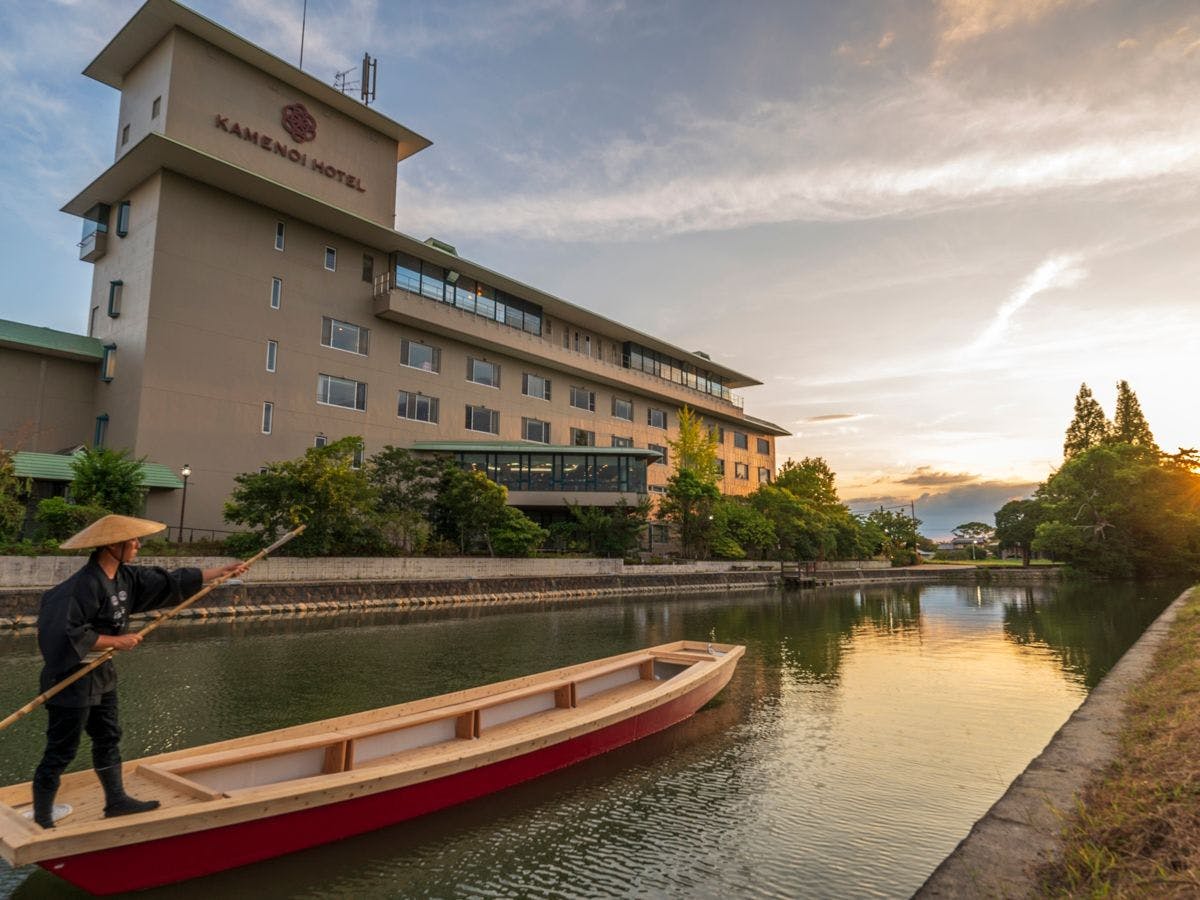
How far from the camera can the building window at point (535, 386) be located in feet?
137

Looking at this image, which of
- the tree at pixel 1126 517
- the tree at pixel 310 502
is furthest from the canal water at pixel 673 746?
the tree at pixel 1126 517

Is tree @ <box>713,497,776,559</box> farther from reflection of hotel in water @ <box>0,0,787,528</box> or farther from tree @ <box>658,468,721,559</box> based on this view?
reflection of hotel in water @ <box>0,0,787,528</box>

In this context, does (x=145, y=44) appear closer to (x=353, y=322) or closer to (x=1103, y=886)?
(x=353, y=322)

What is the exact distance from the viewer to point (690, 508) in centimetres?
4366

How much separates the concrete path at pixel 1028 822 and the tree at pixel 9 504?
989 inches

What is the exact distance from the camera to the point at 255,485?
79.5 ft

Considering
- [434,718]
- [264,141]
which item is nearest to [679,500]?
[264,141]

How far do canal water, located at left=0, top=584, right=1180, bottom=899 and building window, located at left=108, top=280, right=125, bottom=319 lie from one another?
56.4ft

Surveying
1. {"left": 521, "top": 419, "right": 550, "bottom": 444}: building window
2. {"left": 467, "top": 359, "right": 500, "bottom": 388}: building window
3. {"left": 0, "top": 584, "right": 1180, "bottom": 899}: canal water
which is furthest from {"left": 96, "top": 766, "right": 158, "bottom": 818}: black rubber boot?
{"left": 521, "top": 419, "right": 550, "bottom": 444}: building window

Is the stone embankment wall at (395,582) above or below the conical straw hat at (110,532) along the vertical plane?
below

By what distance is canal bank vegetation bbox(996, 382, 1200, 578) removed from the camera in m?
47.1

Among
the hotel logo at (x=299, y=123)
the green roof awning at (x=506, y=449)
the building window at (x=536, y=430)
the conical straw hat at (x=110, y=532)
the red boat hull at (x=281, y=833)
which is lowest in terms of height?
the red boat hull at (x=281, y=833)

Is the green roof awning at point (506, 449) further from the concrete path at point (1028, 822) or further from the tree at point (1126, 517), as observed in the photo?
the tree at point (1126, 517)

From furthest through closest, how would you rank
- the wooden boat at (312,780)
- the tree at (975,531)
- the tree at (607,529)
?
the tree at (975,531) < the tree at (607,529) < the wooden boat at (312,780)
